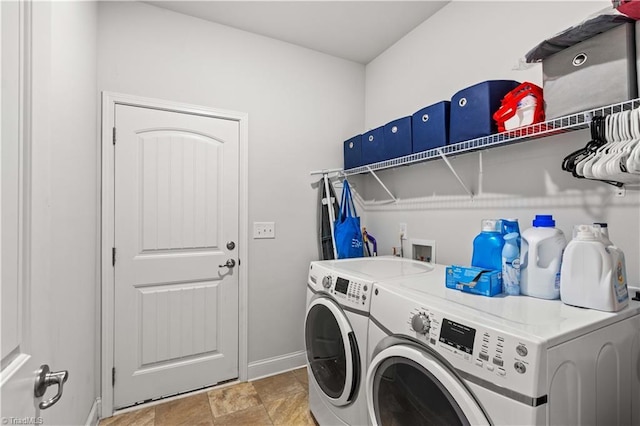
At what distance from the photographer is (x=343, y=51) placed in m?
2.58

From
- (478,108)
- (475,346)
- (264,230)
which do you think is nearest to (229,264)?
(264,230)

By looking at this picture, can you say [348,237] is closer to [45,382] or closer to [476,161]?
[476,161]

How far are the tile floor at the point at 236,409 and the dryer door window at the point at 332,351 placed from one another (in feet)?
1.29

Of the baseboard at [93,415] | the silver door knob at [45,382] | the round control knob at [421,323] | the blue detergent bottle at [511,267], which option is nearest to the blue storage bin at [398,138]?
the blue detergent bottle at [511,267]

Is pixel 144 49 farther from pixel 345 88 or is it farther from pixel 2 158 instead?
pixel 2 158

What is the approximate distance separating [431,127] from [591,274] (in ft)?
3.41

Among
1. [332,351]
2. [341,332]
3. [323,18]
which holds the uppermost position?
[323,18]

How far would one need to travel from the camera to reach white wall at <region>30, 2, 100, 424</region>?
1198 mm

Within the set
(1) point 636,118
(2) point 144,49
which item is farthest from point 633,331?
(2) point 144,49

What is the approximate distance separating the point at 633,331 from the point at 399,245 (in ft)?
4.61

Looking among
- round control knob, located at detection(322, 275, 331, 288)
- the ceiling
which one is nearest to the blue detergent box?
round control knob, located at detection(322, 275, 331, 288)

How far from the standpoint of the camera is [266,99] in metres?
2.38

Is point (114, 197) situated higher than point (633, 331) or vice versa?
point (114, 197)

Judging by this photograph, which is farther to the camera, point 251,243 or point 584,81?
point 251,243
